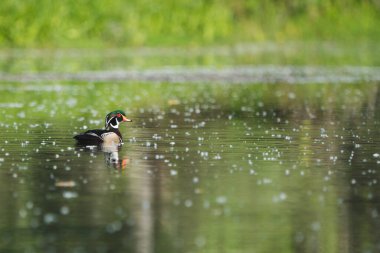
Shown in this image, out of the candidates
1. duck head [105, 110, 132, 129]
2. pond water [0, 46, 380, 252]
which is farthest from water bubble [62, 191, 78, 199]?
duck head [105, 110, 132, 129]

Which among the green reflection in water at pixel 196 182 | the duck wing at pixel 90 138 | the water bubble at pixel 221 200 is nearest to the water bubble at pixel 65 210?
the green reflection in water at pixel 196 182

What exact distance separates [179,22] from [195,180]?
184ft

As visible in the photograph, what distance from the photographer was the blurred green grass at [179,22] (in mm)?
61562

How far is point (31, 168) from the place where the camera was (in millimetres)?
17141

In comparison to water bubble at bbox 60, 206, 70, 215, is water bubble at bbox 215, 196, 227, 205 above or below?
above

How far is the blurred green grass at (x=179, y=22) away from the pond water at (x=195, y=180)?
31660 millimetres

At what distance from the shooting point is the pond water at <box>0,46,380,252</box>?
11.9m

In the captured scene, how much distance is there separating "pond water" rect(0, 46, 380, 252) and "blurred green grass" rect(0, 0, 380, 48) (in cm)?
3166

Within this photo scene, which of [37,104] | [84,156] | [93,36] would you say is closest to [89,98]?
[37,104]

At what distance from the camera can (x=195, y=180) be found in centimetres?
1575

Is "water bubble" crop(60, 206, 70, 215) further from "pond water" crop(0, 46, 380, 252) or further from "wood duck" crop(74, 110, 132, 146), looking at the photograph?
"wood duck" crop(74, 110, 132, 146)

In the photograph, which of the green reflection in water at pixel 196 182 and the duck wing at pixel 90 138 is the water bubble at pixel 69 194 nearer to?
the green reflection in water at pixel 196 182

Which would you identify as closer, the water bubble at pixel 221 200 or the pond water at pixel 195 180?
the pond water at pixel 195 180

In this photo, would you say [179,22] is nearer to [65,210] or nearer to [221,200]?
[221,200]
